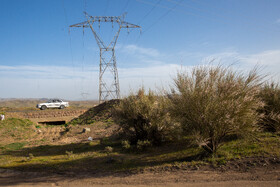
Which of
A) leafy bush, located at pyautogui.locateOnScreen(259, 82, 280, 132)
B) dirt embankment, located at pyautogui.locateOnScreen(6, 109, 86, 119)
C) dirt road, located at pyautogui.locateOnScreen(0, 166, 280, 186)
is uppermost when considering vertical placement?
leafy bush, located at pyautogui.locateOnScreen(259, 82, 280, 132)

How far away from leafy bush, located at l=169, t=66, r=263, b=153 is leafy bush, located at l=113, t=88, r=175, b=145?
2.49m

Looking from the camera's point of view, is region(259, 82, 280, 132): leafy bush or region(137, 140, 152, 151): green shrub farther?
region(137, 140, 152, 151): green shrub

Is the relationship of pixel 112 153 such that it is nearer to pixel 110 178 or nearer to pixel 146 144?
pixel 146 144

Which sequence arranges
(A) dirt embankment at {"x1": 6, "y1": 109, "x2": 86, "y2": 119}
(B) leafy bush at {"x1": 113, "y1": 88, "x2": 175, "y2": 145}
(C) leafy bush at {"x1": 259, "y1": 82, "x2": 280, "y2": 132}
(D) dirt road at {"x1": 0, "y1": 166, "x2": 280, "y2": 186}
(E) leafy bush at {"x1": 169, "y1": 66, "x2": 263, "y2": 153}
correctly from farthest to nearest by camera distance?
(A) dirt embankment at {"x1": 6, "y1": 109, "x2": 86, "y2": 119}
(B) leafy bush at {"x1": 113, "y1": 88, "x2": 175, "y2": 145}
(C) leafy bush at {"x1": 259, "y1": 82, "x2": 280, "y2": 132}
(E) leafy bush at {"x1": 169, "y1": 66, "x2": 263, "y2": 153}
(D) dirt road at {"x1": 0, "y1": 166, "x2": 280, "y2": 186}

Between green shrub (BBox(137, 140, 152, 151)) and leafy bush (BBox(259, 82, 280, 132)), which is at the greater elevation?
leafy bush (BBox(259, 82, 280, 132))

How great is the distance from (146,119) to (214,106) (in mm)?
4312

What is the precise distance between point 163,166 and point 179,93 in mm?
2750

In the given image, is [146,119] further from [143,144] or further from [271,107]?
[271,107]

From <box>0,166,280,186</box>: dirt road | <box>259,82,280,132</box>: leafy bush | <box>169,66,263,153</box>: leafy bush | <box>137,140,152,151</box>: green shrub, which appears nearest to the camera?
<box>0,166,280,186</box>: dirt road

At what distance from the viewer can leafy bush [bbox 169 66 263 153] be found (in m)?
7.41

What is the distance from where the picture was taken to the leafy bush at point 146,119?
10938 millimetres

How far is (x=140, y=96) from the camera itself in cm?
1223

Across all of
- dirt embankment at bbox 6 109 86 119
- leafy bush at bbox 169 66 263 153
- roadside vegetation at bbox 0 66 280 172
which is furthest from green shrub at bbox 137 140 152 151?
dirt embankment at bbox 6 109 86 119

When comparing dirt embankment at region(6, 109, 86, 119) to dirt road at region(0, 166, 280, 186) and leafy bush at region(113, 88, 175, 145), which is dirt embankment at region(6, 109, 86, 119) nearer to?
leafy bush at region(113, 88, 175, 145)
